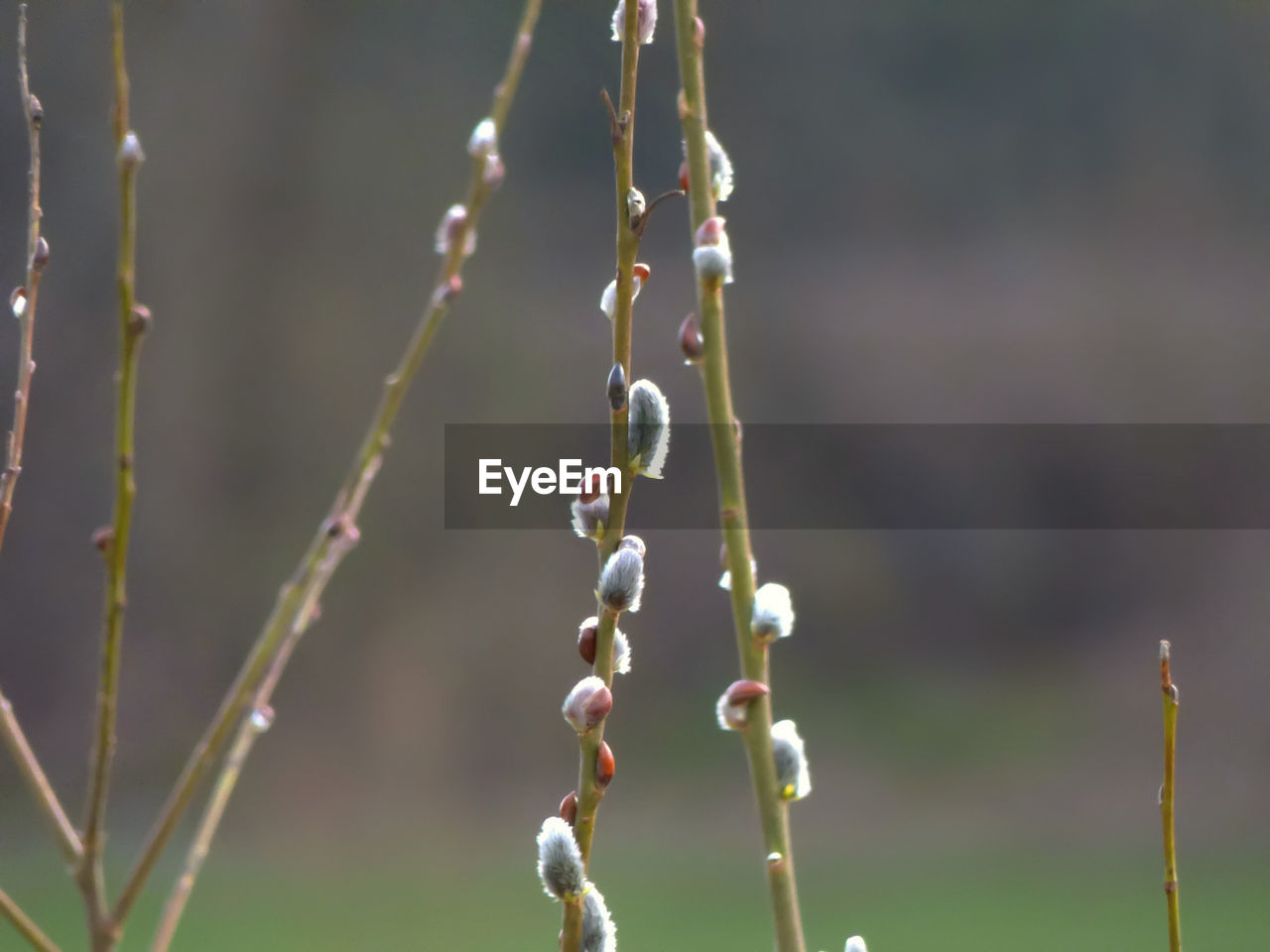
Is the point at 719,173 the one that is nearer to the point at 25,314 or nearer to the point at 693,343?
the point at 693,343

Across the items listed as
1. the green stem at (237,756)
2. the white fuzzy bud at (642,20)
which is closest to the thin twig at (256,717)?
the green stem at (237,756)

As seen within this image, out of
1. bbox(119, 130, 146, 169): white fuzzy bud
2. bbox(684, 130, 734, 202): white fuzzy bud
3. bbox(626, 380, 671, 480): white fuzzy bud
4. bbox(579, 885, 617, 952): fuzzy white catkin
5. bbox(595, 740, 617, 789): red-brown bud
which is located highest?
bbox(684, 130, 734, 202): white fuzzy bud

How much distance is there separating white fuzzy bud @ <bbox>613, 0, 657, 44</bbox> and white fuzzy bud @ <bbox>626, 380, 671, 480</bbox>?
77mm

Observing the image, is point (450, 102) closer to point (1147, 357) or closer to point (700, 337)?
point (1147, 357)

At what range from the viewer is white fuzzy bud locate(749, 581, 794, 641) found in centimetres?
22

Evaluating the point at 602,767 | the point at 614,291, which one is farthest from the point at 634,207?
the point at 602,767

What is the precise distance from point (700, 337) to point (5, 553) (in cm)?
229

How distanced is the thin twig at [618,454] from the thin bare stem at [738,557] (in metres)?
0.04

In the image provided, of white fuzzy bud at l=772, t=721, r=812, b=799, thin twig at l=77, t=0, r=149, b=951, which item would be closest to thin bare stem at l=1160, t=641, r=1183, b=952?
white fuzzy bud at l=772, t=721, r=812, b=799

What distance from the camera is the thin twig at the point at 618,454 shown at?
260 mm

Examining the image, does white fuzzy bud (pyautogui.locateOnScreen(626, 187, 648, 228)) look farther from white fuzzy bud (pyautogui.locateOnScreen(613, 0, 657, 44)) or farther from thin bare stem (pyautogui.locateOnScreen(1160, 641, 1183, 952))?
thin bare stem (pyautogui.locateOnScreen(1160, 641, 1183, 952))

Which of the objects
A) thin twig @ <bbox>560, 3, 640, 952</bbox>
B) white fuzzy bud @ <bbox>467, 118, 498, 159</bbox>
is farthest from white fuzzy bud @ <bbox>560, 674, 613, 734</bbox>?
white fuzzy bud @ <bbox>467, 118, 498, 159</bbox>

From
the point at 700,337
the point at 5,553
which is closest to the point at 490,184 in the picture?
the point at 700,337

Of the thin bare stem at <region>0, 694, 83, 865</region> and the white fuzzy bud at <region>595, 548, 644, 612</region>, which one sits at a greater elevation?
the white fuzzy bud at <region>595, 548, 644, 612</region>
